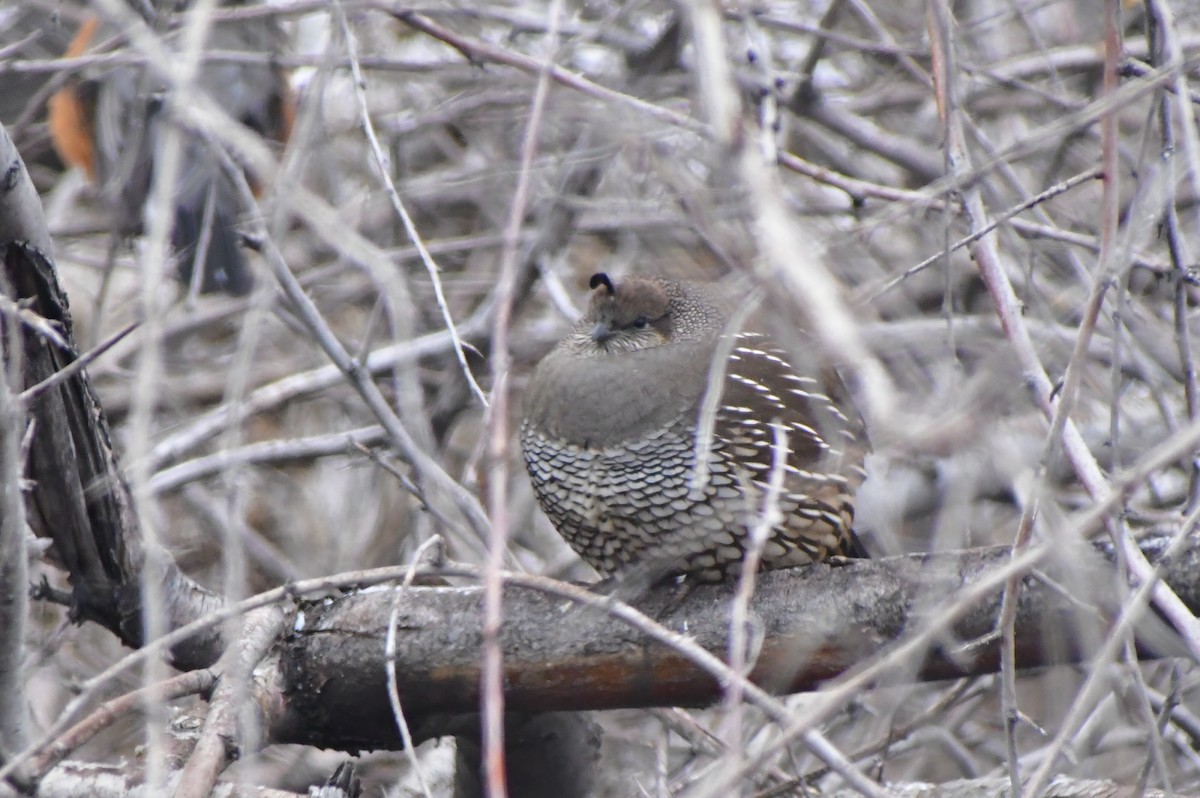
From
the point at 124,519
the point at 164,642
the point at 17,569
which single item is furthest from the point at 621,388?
the point at 164,642

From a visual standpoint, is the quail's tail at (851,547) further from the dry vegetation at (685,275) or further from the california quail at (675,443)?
the dry vegetation at (685,275)

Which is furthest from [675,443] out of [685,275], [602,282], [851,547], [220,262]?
[220,262]

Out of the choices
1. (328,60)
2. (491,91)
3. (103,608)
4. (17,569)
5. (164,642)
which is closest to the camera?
(164,642)

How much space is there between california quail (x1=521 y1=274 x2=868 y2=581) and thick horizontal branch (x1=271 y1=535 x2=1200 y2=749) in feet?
0.94

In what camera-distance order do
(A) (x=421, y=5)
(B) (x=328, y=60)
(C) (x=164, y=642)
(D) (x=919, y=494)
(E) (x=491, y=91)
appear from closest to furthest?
(C) (x=164, y=642) → (B) (x=328, y=60) → (A) (x=421, y=5) → (E) (x=491, y=91) → (D) (x=919, y=494)

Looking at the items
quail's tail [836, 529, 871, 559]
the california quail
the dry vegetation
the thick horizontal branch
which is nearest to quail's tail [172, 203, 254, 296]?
the dry vegetation

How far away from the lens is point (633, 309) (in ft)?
13.3

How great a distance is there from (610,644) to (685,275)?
110 centimetres

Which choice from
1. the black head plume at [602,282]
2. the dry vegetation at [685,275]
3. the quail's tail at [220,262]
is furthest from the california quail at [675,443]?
the quail's tail at [220,262]

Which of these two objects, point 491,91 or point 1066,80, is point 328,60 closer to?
point 491,91

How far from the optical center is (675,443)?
11.9ft

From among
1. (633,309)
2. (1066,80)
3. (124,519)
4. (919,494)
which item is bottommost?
(919,494)

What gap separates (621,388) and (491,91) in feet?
4.60

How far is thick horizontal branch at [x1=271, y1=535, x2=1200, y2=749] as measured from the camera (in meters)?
2.92
